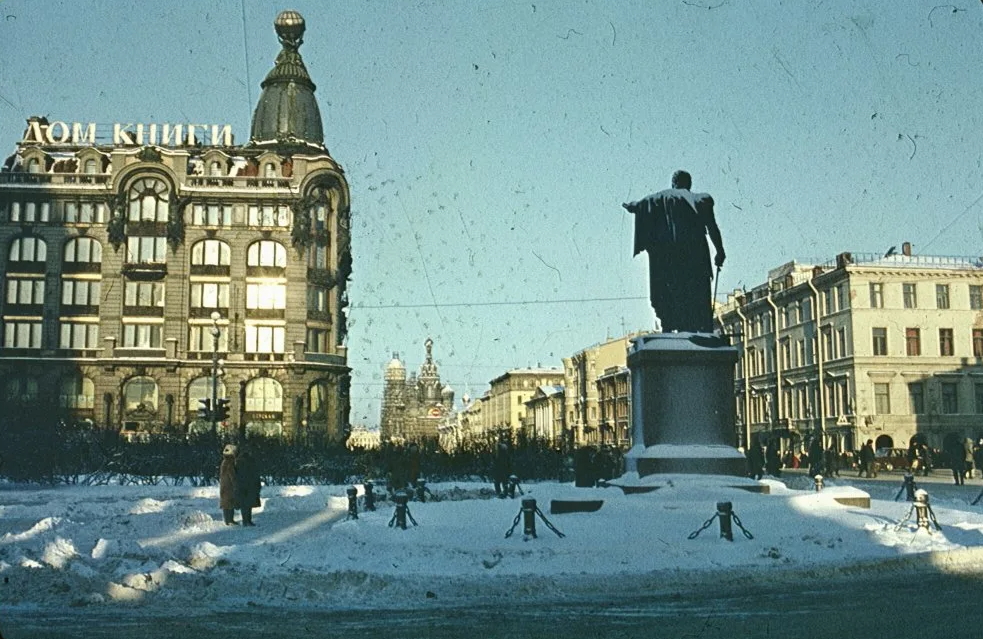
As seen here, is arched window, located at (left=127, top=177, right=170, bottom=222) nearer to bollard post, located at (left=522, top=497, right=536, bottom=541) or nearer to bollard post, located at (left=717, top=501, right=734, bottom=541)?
bollard post, located at (left=522, top=497, right=536, bottom=541)

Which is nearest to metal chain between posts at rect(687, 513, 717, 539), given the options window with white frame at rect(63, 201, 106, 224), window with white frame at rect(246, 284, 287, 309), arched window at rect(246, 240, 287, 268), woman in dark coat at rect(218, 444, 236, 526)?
woman in dark coat at rect(218, 444, 236, 526)

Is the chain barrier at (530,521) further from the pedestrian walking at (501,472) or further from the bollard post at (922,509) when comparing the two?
the pedestrian walking at (501,472)

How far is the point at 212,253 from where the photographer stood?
A: 68125 mm

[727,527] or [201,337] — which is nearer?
[727,527]

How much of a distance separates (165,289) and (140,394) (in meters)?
6.98

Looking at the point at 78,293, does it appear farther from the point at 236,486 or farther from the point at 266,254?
the point at 236,486

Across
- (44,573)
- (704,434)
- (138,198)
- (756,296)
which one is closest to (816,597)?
(704,434)

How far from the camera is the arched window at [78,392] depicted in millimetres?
65438

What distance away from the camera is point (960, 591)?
11.6m

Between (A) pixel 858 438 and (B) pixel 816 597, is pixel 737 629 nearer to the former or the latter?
(B) pixel 816 597

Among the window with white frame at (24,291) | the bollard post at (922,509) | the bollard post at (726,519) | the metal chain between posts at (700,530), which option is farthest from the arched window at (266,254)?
the bollard post at (726,519)

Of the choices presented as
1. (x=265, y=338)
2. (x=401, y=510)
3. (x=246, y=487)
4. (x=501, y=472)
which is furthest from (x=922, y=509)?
(x=265, y=338)

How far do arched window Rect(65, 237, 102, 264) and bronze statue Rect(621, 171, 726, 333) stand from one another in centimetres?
5567

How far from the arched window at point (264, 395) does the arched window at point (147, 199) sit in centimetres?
1241
